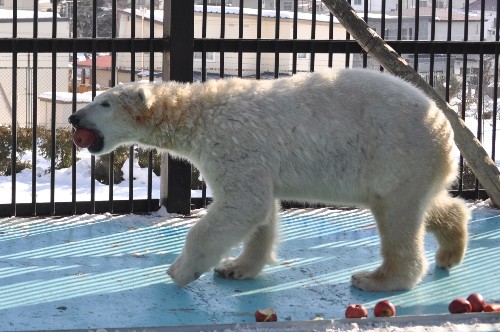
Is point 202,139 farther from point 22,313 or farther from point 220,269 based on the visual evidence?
point 22,313

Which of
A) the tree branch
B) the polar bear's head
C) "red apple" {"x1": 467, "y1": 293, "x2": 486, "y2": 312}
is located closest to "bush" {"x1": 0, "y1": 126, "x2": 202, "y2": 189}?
the tree branch

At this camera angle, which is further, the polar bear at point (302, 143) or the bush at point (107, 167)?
the bush at point (107, 167)

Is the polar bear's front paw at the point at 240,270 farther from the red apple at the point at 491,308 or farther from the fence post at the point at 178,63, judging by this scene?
the fence post at the point at 178,63

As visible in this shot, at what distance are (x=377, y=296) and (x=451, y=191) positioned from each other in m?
3.13

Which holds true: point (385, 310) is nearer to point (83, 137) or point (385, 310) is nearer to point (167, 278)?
point (167, 278)

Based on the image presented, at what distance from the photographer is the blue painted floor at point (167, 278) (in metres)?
4.98

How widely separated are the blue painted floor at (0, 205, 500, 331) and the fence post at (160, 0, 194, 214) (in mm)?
236

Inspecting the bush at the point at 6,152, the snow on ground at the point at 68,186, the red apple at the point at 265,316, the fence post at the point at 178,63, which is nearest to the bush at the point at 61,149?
the snow on ground at the point at 68,186

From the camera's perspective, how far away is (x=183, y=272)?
526 cm

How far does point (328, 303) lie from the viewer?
523 cm

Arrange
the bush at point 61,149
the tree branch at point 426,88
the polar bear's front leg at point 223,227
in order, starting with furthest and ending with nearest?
the bush at point 61,149 < the tree branch at point 426,88 < the polar bear's front leg at point 223,227

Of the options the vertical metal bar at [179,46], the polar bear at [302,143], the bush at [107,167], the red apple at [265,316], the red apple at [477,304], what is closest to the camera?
the red apple at [265,316]

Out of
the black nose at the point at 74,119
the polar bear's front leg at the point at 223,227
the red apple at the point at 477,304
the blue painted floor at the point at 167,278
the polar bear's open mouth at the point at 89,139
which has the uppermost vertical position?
the black nose at the point at 74,119

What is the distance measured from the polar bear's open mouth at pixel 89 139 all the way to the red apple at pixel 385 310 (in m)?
1.92
